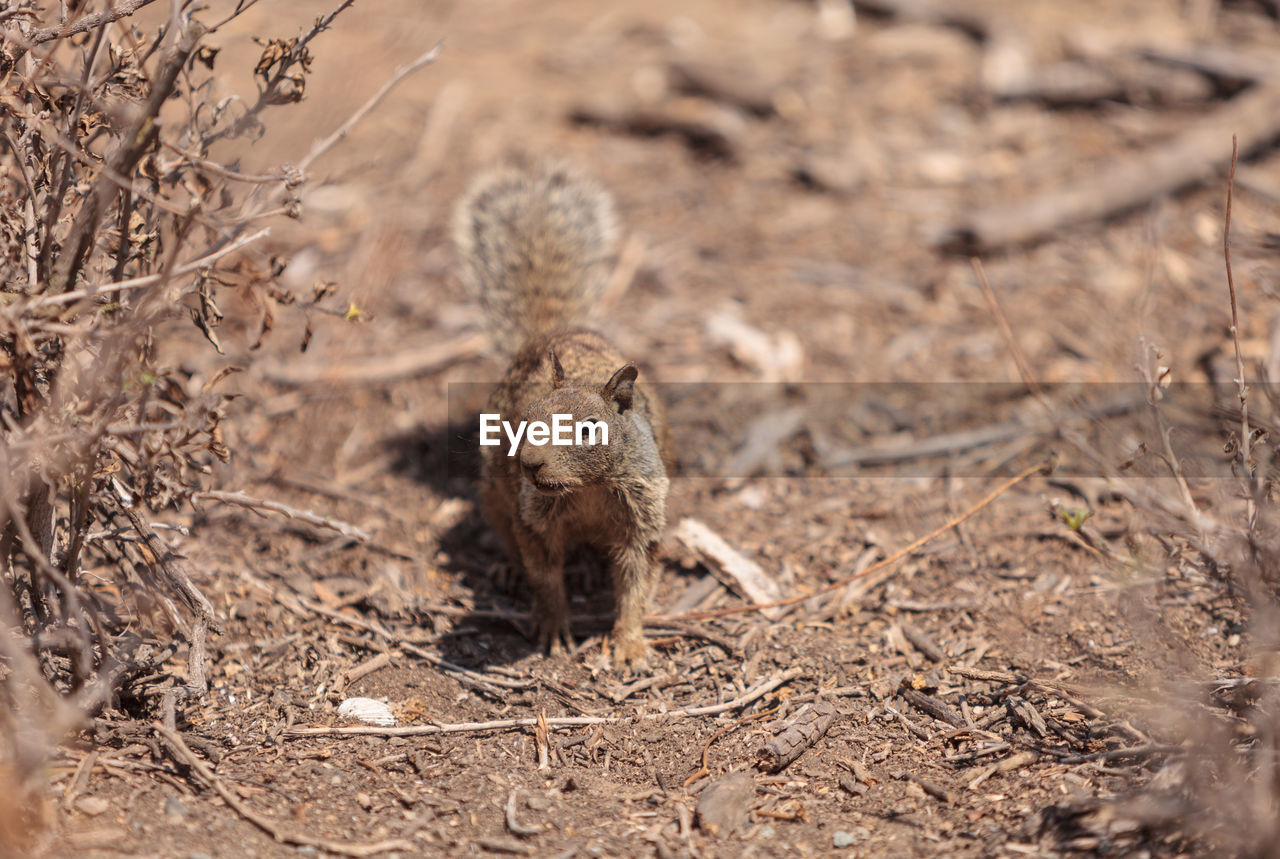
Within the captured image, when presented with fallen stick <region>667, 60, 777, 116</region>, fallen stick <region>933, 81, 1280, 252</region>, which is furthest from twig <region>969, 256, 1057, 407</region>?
fallen stick <region>667, 60, 777, 116</region>

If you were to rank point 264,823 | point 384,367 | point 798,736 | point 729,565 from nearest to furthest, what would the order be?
point 264,823
point 798,736
point 729,565
point 384,367

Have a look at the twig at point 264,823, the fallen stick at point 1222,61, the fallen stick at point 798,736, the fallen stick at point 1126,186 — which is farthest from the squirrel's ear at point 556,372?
the fallen stick at point 1222,61

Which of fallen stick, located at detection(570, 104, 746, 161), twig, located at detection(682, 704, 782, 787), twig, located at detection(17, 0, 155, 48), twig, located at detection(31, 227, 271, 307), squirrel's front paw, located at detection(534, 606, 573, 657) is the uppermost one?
twig, located at detection(17, 0, 155, 48)

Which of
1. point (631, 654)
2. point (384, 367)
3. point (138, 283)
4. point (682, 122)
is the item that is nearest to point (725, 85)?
point (682, 122)

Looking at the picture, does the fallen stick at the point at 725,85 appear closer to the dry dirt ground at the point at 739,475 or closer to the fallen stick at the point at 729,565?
the dry dirt ground at the point at 739,475

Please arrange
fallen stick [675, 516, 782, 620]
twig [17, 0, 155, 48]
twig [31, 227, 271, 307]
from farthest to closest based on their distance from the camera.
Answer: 1. fallen stick [675, 516, 782, 620]
2. twig [17, 0, 155, 48]
3. twig [31, 227, 271, 307]

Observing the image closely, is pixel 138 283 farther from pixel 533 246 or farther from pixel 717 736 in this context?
pixel 533 246

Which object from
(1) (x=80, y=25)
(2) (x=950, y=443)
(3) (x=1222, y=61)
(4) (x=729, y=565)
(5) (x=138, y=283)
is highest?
(1) (x=80, y=25)

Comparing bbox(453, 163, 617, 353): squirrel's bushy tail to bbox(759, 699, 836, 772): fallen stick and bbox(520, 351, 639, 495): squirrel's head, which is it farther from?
bbox(759, 699, 836, 772): fallen stick
